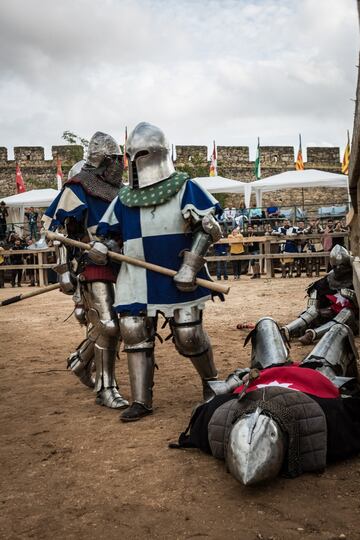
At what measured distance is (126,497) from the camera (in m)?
2.60

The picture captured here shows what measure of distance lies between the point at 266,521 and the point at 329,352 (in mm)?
1451

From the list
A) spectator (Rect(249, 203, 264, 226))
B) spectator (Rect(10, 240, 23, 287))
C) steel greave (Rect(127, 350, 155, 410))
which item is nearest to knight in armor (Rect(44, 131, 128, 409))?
steel greave (Rect(127, 350, 155, 410))

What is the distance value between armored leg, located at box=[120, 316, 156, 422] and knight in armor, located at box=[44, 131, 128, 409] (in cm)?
31

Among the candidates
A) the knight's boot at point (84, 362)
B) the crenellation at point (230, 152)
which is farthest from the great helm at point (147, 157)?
the crenellation at point (230, 152)

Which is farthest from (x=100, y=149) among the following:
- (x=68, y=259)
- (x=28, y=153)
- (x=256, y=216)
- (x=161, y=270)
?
(x=28, y=153)

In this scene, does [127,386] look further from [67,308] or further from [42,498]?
[67,308]

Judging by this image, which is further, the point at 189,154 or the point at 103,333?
the point at 189,154

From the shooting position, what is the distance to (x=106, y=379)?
4254mm

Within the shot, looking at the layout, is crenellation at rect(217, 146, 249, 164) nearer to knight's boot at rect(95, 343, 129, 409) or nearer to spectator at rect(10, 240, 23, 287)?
spectator at rect(10, 240, 23, 287)

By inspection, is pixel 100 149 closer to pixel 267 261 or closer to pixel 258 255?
pixel 258 255

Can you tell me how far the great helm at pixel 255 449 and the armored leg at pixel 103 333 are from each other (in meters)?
1.81

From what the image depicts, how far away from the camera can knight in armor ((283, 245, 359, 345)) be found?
5234 mm

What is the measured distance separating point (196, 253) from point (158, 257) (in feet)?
0.85

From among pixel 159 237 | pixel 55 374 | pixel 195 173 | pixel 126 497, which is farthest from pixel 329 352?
pixel 195 173
